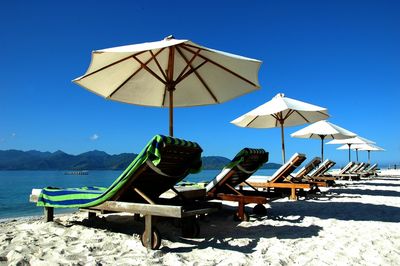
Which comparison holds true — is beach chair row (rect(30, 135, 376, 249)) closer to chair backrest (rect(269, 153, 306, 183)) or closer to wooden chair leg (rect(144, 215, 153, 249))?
wooden chair leg (rect(144, 215, 153, 249))

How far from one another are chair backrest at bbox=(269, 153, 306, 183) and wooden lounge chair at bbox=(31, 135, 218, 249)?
3.18 metres

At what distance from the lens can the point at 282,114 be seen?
10109mm

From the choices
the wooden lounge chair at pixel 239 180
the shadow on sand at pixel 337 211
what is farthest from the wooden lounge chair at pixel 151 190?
the shadow on sand at pixel 337 211

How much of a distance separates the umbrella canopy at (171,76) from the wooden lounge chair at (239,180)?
113cm

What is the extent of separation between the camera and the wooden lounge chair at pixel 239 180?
5082 mm

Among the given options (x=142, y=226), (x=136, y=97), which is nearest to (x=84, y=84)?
(x=136, y=97)

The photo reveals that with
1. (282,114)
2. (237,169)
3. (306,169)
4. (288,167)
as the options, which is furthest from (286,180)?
(237,169)

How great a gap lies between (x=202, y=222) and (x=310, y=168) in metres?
5.00

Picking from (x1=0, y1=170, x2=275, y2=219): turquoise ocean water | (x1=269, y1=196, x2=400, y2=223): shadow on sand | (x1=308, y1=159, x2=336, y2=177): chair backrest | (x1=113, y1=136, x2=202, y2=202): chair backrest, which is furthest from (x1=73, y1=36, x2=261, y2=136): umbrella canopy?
(x1=308, y1=159, x2=336, y2=177): chair backrest

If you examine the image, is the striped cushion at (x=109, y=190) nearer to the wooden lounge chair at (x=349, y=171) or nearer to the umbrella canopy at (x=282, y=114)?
the umbrella canopy at (x=282, y=114)

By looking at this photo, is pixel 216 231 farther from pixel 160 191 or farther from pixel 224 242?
pixel 160 191

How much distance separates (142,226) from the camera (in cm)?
471

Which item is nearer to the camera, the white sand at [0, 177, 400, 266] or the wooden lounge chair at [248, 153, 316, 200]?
the white sand at [0, 177, 400, 266]

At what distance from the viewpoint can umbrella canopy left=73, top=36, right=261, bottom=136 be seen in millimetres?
5395
